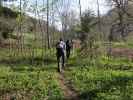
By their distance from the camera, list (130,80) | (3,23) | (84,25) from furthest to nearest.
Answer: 1. (3,23)
2. (84,25)
3. (130,80)

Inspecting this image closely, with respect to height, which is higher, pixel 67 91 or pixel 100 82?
pixel 100 82

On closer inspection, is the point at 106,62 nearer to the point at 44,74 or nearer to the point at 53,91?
the point at 44,74

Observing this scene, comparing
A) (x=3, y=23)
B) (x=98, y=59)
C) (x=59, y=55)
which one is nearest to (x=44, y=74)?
(x=59, y=55)

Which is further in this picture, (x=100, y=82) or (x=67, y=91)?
(x=100, y=82)

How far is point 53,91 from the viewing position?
23703mm

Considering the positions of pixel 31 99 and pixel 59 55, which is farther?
pixel 59 55

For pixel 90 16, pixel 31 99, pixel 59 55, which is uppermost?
pixel 90 16

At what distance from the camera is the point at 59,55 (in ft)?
100

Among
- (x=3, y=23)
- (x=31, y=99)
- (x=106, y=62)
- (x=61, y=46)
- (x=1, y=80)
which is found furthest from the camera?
(x=3, y=23)

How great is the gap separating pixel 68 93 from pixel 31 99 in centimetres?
198

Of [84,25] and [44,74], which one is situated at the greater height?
[84,25]

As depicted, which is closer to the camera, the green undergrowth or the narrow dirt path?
A: the green undergrowth

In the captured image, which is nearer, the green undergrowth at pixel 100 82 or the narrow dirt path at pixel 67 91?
the green undergrowth at pixel 100 82

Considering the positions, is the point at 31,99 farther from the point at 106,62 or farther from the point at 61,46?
the point at 106,62
